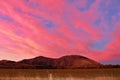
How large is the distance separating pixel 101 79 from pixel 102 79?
Answer: 192 millimetres

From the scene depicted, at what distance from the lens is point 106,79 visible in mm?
33750

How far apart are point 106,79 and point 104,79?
0.27 m

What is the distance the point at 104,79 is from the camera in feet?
111

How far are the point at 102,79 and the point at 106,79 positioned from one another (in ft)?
3.99

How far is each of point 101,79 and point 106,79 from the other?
3.58ft

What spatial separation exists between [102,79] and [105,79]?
0.99 m

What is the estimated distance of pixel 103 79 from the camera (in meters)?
34.4

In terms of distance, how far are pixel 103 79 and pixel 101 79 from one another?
1.42 feet

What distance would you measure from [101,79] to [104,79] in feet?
2.75

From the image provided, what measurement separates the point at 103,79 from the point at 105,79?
430 mm

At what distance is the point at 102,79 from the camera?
34.9 metres

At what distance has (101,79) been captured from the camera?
3478 cm
